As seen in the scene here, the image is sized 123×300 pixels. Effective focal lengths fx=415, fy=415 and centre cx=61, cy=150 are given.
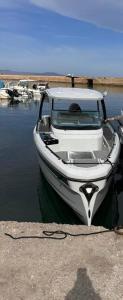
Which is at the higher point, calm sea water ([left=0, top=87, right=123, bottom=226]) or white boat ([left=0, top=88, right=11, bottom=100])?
calm sea water ([left=0, top=87, right=123, bottom=226])

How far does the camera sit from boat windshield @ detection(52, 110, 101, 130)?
512 inches

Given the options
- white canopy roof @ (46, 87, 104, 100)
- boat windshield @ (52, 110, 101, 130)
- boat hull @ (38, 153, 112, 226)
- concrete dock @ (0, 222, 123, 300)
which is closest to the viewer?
concrete dock @ (0, 222, 123, 300)

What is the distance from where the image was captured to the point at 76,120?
13.3 meters

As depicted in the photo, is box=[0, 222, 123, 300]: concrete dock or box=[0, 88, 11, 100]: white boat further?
box=[0, 88, 11, 100]: white boat

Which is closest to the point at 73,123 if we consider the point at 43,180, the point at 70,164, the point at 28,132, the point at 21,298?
the point at 43,180

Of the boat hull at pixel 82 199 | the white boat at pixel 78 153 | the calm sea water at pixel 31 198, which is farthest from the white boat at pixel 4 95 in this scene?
the boat hull at pixel 82 199

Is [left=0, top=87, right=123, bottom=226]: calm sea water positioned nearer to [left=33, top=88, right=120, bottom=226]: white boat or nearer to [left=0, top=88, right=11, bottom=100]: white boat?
[left=33, top=88, right=120, bottom=226]: white boat

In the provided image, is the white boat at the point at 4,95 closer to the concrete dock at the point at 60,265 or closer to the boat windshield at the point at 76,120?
the boat windshield at the point at 76,120

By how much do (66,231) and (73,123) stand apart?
18.7ft

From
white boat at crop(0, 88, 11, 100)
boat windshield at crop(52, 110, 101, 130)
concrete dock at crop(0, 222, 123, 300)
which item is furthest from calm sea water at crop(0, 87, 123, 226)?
white boat at crop(0, 88, 11, 100)

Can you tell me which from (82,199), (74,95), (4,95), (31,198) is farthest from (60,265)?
(4,95)

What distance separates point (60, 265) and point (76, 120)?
23.6 feet

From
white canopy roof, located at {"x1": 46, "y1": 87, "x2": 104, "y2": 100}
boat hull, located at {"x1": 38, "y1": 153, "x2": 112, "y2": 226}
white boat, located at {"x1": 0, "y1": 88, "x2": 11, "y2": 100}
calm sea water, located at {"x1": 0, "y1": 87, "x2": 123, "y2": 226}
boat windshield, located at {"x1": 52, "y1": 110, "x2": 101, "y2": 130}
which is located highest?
white canopy roof, located at {"x1": 46, "y1": 87, "x2": 104, "y2": 100}

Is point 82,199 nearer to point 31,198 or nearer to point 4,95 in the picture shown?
point 31,198
